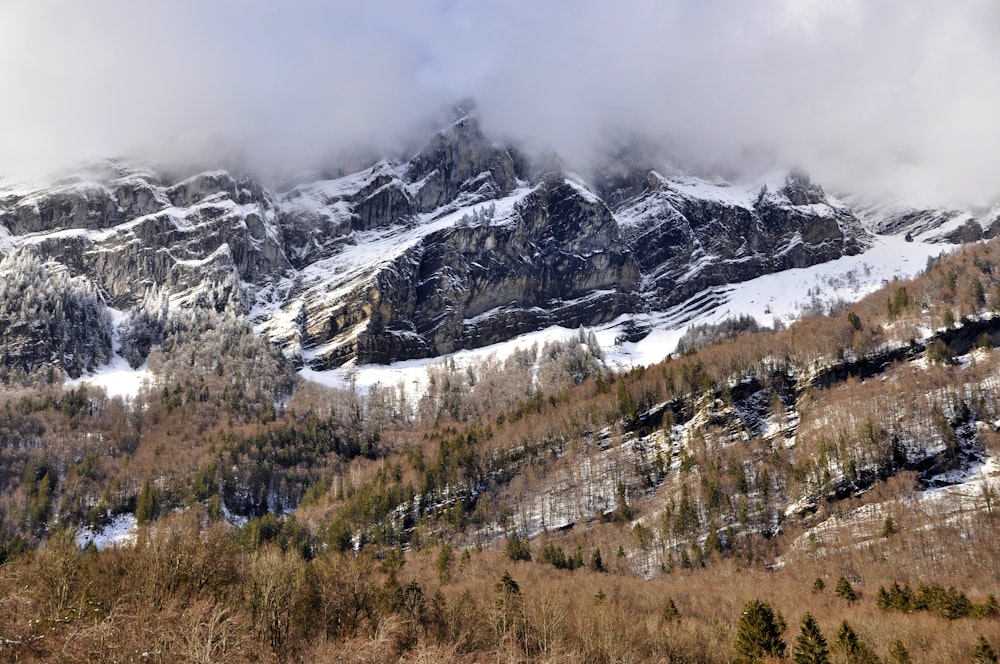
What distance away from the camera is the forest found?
54.8m

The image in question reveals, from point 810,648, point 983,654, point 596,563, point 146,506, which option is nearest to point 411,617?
point 810,648

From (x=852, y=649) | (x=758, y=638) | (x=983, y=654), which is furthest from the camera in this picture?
(x=758, y=638)

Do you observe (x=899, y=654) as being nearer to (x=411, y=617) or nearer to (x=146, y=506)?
(x=411, y=617)

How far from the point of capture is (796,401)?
131375 mm

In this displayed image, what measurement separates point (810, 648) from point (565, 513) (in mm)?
69585

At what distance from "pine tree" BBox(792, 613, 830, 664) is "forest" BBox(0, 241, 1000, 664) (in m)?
0.24

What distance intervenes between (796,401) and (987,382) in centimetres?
2989

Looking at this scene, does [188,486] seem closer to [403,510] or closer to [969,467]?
[403,510]

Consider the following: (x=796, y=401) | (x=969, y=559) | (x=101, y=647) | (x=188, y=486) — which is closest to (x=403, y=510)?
(x=188, y=486)

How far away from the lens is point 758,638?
54.4 m

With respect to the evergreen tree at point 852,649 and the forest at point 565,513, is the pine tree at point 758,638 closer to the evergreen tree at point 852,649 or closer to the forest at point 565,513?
the forest at point 565,513

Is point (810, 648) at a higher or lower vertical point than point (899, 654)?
higher

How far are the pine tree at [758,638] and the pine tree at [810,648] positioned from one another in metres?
1.65

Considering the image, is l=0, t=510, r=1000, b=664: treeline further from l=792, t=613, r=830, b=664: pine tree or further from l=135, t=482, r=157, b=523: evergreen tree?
l=135, t=482, r=157, b=523: evergreen tree
